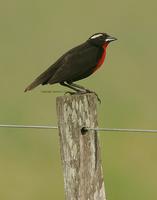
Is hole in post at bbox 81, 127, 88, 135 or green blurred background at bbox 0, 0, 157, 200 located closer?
hole in post at bbox 81, 127, 88, 135

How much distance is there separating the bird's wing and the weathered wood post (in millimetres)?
912

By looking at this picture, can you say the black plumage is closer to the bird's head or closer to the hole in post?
the bird's head

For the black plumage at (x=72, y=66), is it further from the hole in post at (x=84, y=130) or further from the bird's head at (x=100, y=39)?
the hole in post at (x=84, y=130)

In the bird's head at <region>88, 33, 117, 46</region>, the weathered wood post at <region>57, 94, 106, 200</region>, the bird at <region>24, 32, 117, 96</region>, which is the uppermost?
the bird's head at <region>88, 33, 117, 46</region>

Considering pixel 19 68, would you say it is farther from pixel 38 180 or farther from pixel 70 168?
pixel 70 168

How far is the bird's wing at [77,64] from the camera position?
23.7 feet

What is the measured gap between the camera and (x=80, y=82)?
1386 cm

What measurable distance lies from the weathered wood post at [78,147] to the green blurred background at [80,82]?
147 inches

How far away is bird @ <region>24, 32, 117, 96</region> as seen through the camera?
724 centimetres

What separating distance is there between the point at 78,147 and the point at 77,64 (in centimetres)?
122

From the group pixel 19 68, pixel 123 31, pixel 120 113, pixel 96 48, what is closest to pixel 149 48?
pixel 123 31

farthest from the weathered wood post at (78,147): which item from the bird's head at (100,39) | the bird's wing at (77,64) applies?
the bird's head at (100,39)

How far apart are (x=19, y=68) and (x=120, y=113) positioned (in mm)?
3357

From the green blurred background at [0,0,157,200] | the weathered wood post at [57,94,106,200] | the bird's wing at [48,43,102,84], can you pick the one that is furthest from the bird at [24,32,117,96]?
the green blurred background at [0,0,157,200]
